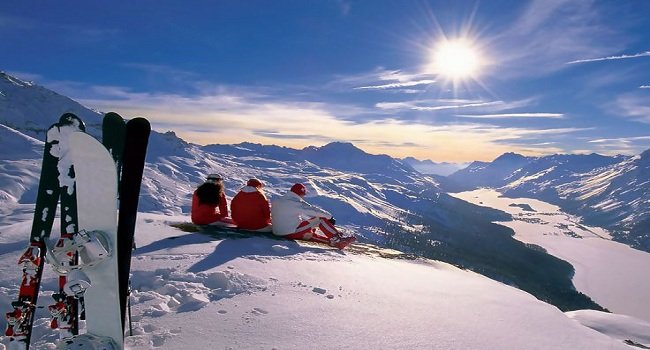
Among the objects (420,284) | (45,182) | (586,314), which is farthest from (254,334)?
(586,314)

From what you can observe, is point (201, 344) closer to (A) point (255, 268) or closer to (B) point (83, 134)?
(B) point (83, 134)

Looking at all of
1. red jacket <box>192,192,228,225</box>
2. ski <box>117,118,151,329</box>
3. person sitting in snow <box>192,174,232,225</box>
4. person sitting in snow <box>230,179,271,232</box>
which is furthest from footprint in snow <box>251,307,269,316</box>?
red jacket <box>192,192,228,225</box>

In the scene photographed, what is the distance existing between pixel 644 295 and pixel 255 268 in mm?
201201

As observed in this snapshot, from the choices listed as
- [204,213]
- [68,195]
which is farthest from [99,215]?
[204,213]

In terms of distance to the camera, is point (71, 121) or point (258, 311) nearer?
point (71, 121)

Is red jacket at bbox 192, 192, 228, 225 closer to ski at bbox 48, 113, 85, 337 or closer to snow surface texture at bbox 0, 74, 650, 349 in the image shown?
snow surface texture at bbox 0, 74, 650, 349

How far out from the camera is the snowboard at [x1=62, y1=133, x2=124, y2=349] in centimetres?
362

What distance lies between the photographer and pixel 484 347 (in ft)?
17.5

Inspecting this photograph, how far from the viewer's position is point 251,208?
11648mm

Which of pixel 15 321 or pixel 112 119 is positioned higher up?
pixel 112 119

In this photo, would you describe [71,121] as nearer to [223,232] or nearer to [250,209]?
[223,232]

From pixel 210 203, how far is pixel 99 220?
328 inches

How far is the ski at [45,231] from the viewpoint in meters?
3.68

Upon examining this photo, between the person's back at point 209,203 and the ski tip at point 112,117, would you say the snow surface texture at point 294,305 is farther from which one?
the ski tip at point 112,117
